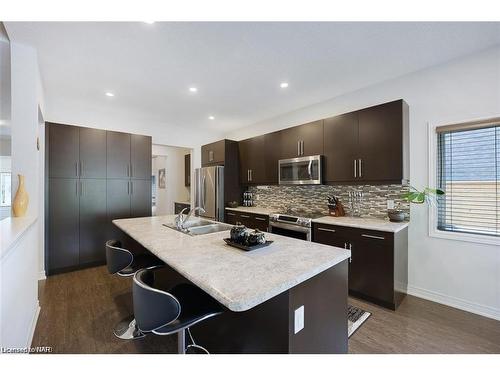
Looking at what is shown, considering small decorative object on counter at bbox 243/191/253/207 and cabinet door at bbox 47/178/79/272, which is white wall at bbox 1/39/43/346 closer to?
cabinet door at bbox 47/178/79/272

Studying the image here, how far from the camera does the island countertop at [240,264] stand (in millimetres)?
921

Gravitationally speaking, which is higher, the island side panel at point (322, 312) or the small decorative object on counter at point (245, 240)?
the small decorative object on counter at point (245, 240)

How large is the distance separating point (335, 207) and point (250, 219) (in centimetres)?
140

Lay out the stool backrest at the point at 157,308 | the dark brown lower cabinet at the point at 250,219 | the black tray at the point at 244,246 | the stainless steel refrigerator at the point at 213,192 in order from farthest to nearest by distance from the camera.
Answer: the stainless steel refrigerator at the point at 213,192, the dark brown lower cabinet at the point at 250,219, the black tray at the point at 244,246, the stool backrest at the point at 157,308

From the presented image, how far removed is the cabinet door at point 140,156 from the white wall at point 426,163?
378 cm

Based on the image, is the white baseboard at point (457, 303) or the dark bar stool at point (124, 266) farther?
the white baseboard at point (457, 303)

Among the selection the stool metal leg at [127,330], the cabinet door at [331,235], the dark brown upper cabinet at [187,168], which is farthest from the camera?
the dark brown upper cabinet at [187,168]

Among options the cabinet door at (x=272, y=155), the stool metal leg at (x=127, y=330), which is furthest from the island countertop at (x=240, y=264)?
the cabinet door at (x=272, y=155)

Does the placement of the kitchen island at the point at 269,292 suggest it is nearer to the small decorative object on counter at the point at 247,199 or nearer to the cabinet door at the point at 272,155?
the cabinet door at the point at 272,155

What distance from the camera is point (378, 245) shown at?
2.33m

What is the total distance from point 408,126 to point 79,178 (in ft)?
15.1

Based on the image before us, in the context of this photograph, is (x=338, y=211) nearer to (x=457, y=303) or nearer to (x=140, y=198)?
(x=457, y=303)

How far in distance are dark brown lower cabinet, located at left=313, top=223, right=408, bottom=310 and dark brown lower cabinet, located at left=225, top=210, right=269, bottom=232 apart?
44.5 inches

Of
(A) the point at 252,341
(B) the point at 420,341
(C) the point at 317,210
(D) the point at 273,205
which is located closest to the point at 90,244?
(D) the point at 273,205
